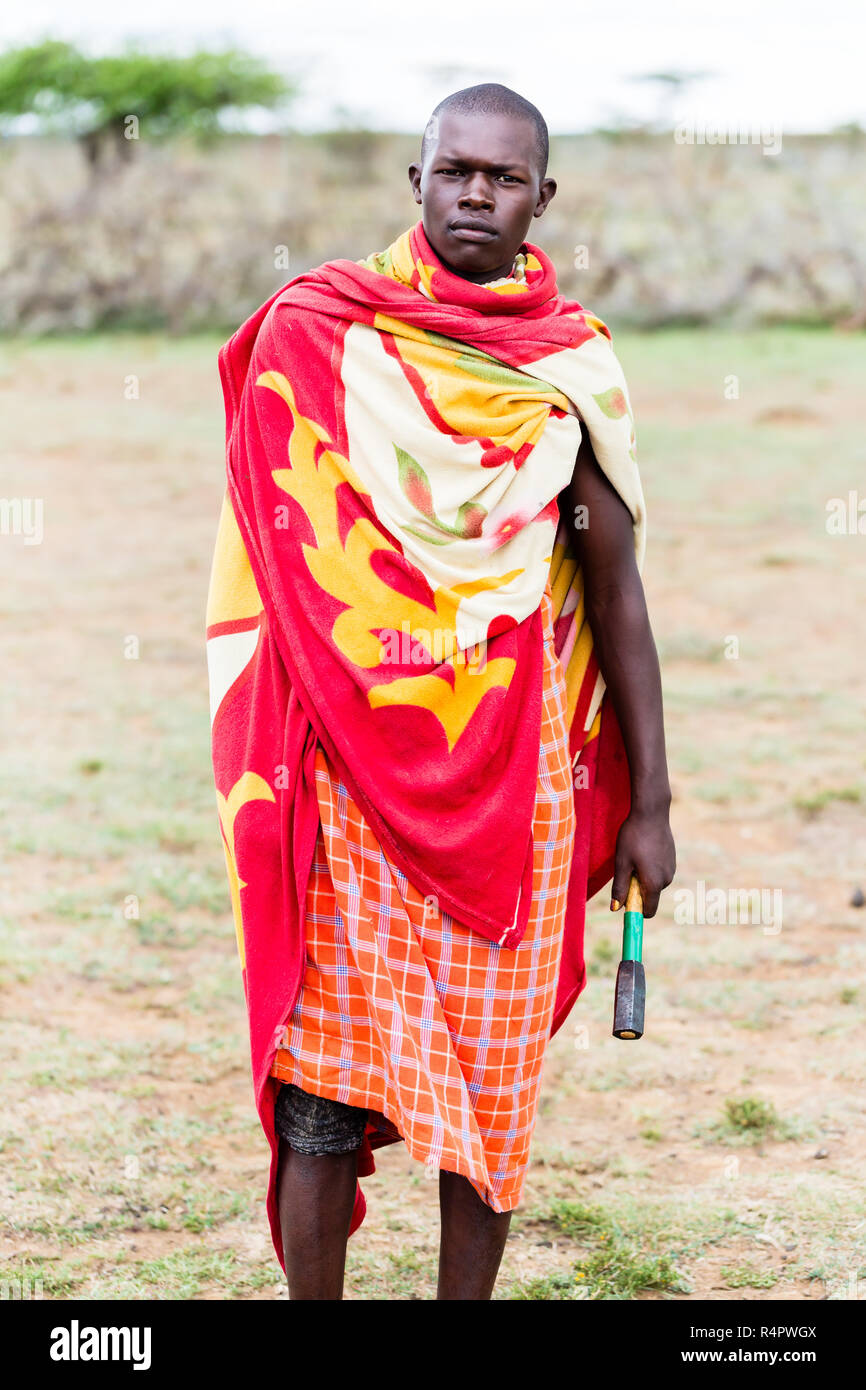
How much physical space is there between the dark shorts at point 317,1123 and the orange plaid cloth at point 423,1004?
3cm

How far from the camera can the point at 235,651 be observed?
7.05ft

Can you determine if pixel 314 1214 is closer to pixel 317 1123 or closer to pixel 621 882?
pixel 317 1123

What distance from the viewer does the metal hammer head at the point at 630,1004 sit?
7.03ft

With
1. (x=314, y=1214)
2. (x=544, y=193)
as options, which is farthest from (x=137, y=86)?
(x=314, y=1214)

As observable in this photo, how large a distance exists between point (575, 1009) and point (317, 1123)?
6.01 feet

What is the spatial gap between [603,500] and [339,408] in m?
0.38

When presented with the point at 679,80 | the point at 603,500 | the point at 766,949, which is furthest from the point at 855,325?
the point at 603,500

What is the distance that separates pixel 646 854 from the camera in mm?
2227

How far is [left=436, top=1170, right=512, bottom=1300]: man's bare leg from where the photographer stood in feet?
7.07

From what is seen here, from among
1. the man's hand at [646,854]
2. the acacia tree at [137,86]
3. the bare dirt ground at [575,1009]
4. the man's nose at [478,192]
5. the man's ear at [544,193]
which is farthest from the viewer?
the acacia tree at [137,86]

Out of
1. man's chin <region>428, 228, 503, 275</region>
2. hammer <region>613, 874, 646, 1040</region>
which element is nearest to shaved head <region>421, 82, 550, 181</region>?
man's chin <region>428, 228, 503, 275</region>

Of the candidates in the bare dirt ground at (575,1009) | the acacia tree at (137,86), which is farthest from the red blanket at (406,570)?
the acacia tree at (137,86)

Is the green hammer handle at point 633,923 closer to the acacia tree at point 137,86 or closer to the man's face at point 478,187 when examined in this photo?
the man's face at point 478,187
